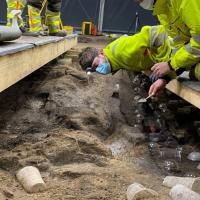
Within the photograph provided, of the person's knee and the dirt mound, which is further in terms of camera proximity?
the person's knee

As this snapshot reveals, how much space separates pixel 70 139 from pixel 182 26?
1.21 metres

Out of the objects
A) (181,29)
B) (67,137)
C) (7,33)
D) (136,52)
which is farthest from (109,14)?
(67,137)

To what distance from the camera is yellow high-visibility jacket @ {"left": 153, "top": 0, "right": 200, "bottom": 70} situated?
2842mm

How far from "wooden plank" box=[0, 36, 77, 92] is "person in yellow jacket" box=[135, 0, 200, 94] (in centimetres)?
103

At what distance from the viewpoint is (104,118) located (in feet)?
14.6

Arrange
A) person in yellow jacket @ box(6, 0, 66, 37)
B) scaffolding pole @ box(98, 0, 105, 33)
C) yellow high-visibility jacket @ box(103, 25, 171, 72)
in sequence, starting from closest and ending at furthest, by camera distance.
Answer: yellow high-visibility jacket @ box(103, 25, 171, 72), person in yellow jacket @ box(6, 0, 66, 37), scaffolding pole @ box(98, 0, 105, 33)

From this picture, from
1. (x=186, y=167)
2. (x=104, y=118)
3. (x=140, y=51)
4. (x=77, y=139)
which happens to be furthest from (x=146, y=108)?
(x=77, y=139)

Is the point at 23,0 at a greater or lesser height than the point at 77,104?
greater

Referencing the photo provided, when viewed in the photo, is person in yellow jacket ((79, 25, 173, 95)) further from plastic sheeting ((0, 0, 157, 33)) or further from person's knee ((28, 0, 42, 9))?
plastic sheeting ((0, 0, 157, 33))

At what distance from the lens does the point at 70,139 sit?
3.35 meters

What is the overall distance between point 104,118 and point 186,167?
1.10 meters

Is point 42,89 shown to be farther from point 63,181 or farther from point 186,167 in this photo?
point 63,181

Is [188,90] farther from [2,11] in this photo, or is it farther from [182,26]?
[2,11]

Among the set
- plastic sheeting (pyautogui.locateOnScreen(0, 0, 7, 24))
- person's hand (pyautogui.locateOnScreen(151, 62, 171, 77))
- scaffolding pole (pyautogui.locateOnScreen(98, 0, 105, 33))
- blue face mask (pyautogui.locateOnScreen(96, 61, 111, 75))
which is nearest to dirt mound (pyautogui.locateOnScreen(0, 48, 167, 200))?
blue face mask (pyautogui.locateOnScreen(96, 61, 111, 75))
